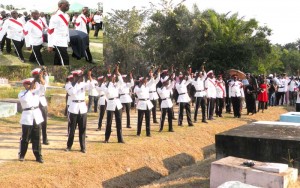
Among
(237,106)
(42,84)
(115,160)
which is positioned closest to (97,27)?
(42,84)

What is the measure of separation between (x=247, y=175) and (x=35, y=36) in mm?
8226

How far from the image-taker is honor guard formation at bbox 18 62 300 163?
8500 mm

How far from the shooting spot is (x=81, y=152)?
369 inches

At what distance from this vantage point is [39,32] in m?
12.2

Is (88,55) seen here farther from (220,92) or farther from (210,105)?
(220,92)

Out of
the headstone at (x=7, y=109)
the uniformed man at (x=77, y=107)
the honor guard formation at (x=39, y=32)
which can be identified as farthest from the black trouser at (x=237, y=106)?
the uniformed man at (x=77, y=107)

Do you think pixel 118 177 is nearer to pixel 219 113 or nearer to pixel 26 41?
pixel 26 41

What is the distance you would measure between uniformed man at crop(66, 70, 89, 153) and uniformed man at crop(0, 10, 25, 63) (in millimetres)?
4122

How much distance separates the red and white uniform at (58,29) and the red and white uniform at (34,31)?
16.2 inches

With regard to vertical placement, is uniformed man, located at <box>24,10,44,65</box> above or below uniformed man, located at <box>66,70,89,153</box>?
above

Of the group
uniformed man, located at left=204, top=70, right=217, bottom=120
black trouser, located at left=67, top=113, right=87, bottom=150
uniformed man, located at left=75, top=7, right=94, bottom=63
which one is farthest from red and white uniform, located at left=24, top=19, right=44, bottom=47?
uniformed man, located at left=204, top=70, right=217, bottom=120

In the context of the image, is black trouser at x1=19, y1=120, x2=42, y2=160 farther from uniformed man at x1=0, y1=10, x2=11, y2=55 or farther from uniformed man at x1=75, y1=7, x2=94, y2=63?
uniformed man at x1=75, y1=7, x2=94, y2=63

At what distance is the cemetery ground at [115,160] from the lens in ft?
25.2

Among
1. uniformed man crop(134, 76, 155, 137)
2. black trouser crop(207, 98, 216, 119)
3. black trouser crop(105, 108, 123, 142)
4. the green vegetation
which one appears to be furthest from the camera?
the green vegetation
